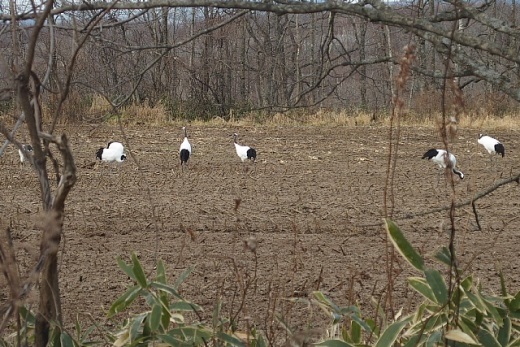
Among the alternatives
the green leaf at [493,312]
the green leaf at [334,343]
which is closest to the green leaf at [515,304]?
the green leaf at [493,312]

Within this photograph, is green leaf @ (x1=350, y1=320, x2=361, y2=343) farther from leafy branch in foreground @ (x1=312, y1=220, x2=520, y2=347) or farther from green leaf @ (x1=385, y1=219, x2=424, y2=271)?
green leaf @ (x1=385, y1=219, x2=424, y2=271)

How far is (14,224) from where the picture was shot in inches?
279

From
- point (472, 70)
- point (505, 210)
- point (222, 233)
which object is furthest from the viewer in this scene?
point (505, 210)

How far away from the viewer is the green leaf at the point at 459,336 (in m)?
1.79

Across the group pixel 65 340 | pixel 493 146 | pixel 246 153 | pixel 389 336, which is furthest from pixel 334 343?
pixel 493 146

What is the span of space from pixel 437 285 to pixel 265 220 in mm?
5502

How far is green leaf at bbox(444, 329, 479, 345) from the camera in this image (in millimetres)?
1785

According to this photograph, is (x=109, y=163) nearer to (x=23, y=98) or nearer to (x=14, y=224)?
(x=14, y=224)

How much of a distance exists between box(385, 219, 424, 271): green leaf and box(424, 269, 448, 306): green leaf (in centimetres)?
3

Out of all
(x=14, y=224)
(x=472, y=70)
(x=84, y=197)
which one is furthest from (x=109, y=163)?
(x=472, y=70)

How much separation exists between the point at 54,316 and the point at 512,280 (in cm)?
388

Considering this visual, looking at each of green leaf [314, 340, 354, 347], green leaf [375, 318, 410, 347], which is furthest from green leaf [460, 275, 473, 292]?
green leaf [314, 340, 354, 347]

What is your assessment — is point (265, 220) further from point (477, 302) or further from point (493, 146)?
point (493, 146)

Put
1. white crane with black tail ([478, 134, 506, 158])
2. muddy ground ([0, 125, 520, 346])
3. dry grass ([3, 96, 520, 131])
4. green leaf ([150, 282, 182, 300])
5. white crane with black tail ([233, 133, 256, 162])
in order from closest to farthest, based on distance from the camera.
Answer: green leaf ([150, 282, 182, 300]) < muddy ground ([0, 125, 520, 346]) < white crane with black tail ([233, 133, 256, 162]) < white crane with black tail ([478, 134, 506, 158]) < dry grass ([3, 96, 520, 131])
